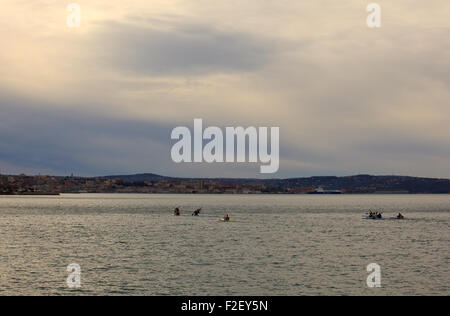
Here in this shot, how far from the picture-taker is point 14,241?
77875 mm

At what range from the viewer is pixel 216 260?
5941 cm

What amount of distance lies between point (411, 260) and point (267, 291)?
26.0m
